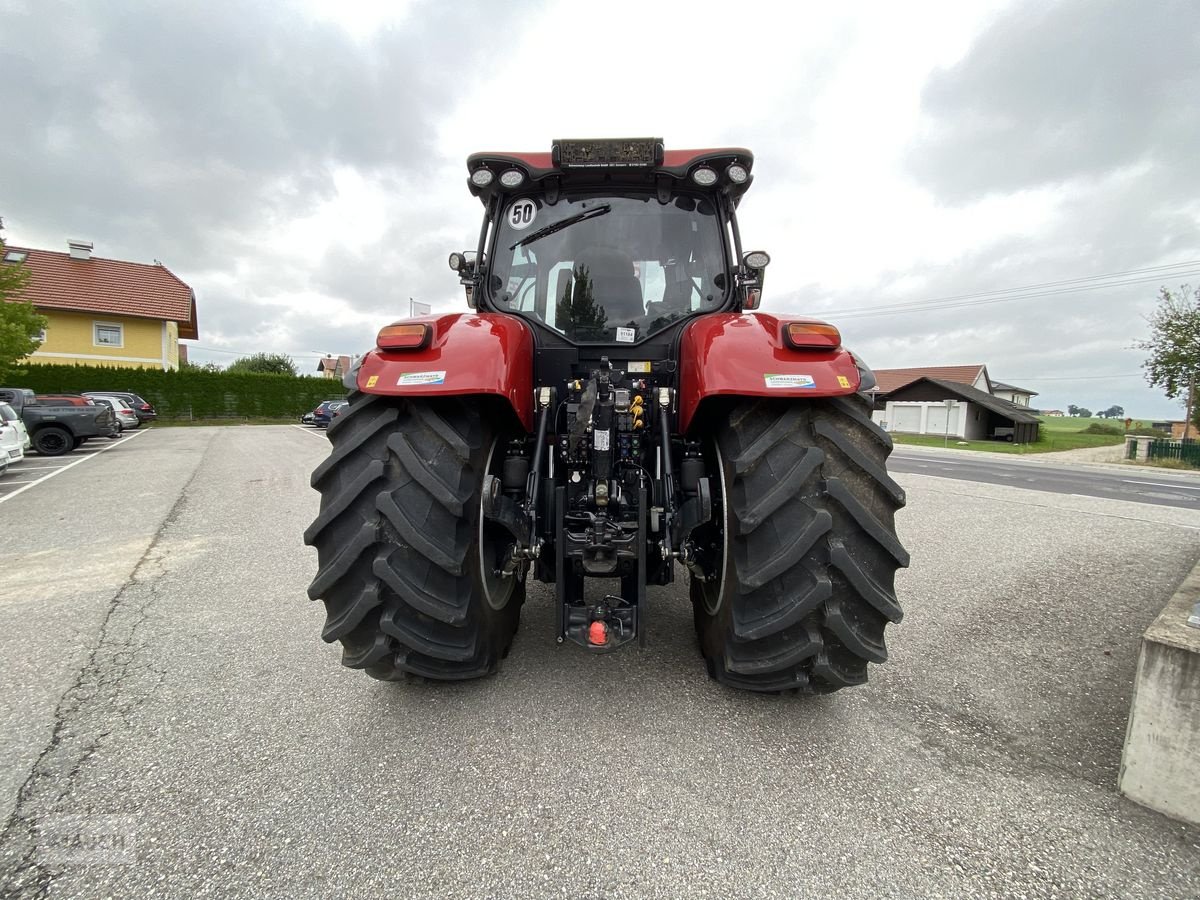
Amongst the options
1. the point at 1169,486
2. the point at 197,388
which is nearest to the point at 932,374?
the point at 1169,486

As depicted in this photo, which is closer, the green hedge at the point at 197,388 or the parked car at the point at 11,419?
the parked car at the point at 11,419

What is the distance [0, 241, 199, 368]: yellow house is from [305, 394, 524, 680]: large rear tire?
3400 centimetres

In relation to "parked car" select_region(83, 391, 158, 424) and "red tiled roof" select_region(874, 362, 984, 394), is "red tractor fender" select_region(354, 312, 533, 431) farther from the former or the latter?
"red tiled roof" select_region(874, 362, 984, 394)

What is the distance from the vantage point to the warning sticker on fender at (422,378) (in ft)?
6.93

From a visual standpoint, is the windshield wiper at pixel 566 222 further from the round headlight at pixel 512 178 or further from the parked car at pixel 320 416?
the parked car at pixel 320 416

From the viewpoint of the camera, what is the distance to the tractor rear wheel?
2012 millimetres

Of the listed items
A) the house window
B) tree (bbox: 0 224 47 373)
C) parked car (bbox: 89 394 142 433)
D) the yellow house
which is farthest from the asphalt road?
the house window

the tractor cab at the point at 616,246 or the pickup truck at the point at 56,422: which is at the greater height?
the tractor cab at the point at 616,246

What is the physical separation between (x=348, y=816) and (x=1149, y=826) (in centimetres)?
248

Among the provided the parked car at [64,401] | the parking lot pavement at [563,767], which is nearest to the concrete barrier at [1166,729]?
the parking lot pavement at [563,767]

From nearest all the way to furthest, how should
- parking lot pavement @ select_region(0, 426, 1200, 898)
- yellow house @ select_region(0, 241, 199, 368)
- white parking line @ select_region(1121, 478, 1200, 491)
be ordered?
1. parking lot pavement @ select_region(0, 426, 1200, 898)
2. white parking line @ select_region(1121, 478, 1200, 491)
3. yellow house @ select_region(0, 241, 199, 368)

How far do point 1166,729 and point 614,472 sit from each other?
79.5 inches

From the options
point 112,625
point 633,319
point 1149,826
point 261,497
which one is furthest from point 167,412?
point 1149,826

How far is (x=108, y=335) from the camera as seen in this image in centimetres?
2820
